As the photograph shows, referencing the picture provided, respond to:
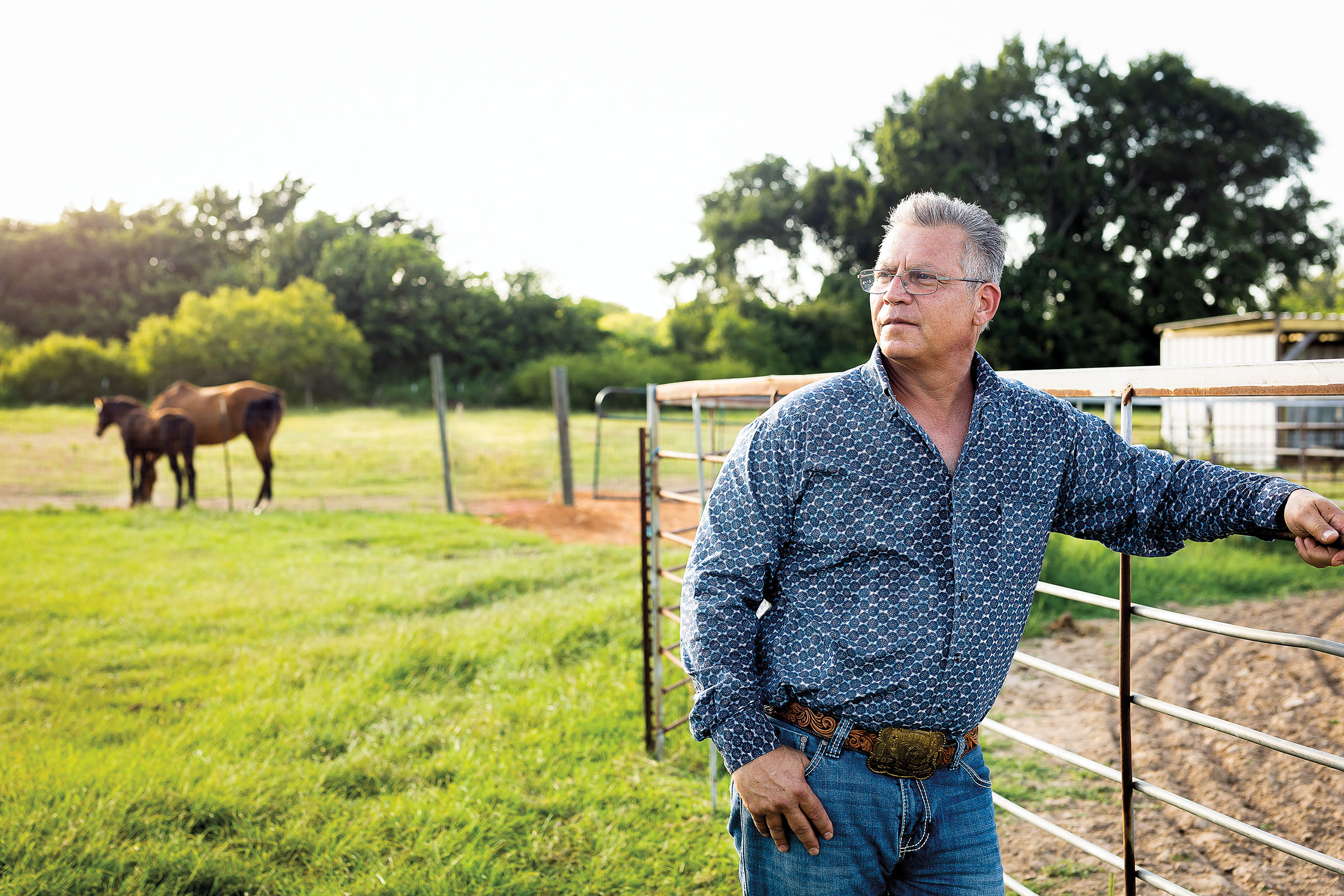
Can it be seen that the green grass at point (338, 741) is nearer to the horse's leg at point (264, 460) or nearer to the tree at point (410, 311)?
the horse's leg at point (264, 460)

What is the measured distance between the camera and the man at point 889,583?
4.40 feet

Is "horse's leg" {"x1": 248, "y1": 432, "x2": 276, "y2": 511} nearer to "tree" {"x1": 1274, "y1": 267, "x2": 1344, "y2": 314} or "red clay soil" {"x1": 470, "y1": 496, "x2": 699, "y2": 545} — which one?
"red clay soil" {"x1": 470, "y1": 496, "x2": 699, "y2": 545}

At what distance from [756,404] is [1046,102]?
3015cm

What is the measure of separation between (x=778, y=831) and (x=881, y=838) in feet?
0.54

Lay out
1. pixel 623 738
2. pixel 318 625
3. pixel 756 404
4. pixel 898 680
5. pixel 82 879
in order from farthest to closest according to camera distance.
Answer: pixel 318 625 → pixel 623 738 → pixel 756 404 → pixel 82 879 → pixel 898 680

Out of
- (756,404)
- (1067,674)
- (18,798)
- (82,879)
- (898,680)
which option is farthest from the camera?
(756,404)

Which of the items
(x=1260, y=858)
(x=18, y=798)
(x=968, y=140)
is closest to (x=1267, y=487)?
(x=1260, y=858)

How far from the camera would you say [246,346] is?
1051 inches

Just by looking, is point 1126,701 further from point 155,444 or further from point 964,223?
point 155,444

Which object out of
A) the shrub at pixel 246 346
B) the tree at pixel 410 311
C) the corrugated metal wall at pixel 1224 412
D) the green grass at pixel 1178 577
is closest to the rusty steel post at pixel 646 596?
the green grass at pixel 1178 577

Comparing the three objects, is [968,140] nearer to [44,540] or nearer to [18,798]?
[44,540]

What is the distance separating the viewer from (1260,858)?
2480mm

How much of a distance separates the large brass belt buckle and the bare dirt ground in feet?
4.79

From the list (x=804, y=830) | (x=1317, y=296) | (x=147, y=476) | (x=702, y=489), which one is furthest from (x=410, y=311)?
(x=1317, y=296)
